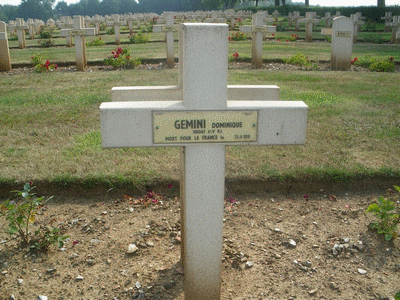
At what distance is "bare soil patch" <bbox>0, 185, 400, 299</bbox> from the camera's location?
8.51 feet

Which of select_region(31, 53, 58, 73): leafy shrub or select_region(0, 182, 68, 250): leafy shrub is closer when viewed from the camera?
select_region(0, 182, 68, 250): leafy shrub

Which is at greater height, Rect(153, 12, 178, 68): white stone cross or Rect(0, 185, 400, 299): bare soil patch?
Rect(153, 12, 178, 68): white stone cross

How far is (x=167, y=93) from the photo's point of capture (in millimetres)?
2623

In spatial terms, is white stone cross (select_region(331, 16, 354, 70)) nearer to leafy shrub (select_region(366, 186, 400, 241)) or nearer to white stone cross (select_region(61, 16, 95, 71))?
white stone cross (select_region(61, 16, 95, 71))

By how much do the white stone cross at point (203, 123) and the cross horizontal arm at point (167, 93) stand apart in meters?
0.47

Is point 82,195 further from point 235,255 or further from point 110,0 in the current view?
point 110,0

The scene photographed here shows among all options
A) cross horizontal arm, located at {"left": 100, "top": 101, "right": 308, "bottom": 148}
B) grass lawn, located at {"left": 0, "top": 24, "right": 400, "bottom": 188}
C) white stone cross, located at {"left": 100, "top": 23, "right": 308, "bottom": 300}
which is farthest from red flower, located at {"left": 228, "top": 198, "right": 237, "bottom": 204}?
cross horizontal arm, located at {"left": 100, "top": 101, "right": 308, "bottom": 148}

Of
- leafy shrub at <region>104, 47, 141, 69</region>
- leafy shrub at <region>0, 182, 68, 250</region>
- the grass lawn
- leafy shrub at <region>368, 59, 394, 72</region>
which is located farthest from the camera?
leafy shrub at <region>104, 47, 141, 69</region>

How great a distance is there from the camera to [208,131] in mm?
2129

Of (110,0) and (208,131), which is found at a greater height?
(110,0)

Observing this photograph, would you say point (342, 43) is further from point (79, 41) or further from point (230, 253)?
point (230, 253)

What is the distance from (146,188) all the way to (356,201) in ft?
6.22

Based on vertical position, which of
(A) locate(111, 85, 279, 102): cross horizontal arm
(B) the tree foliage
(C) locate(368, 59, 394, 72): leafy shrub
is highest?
(B) the tree foliage

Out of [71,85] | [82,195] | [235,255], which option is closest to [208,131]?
[235,255]
